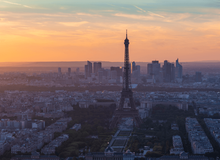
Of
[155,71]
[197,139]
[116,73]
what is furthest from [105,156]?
[155,71]

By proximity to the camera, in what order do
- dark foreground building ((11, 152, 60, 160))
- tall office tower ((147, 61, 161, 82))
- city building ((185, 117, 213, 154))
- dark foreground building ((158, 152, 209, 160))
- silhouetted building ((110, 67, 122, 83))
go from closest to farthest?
dark foreground building ((158, 152, 209, 160)) → dark foreground building ((11, 152, 60, 160)) → city building ((185, 117, 213, 154)) → tall office tower ((147, 61, 161, 82)) → silhouetted building ((110, 67, 122, 83))

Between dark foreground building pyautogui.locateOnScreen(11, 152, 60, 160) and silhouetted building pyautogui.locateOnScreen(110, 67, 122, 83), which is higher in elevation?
silhouetted building pyautogui.locateOnScreen(110, 67, 122, 83)

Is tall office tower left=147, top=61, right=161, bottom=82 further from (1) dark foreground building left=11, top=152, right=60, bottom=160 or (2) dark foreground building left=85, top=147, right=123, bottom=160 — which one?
(1) dark foreground building left=11, top=152, right=60, bottom=160

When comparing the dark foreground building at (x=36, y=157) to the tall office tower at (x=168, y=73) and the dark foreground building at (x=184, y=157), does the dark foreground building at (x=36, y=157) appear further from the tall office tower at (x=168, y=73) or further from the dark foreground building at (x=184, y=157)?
the tall office tower at (x=168, y=73)

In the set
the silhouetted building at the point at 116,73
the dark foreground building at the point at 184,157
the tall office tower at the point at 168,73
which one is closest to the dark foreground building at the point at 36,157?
the dark foreground building at the point at 184,157

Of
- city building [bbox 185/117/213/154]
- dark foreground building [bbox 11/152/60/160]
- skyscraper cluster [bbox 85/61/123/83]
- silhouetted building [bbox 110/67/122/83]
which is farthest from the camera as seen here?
silhouetted building [bbox 110/67/122/83]

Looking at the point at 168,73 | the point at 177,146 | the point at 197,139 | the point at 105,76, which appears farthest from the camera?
the point at 105,76

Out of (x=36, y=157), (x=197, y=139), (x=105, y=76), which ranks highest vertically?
(x=105, y=76)

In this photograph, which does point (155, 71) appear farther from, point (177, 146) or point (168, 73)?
point (177, 146)

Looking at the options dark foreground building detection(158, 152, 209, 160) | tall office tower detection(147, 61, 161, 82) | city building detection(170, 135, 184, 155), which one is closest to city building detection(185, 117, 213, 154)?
city building detection(170, 135, 184, 155)

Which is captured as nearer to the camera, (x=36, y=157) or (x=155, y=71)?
(x=36, y=157)

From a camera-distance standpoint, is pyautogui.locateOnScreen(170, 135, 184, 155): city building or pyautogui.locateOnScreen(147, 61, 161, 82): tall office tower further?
pyautogui.locateOnScreen(147, 61, 161, 82): tall office tower

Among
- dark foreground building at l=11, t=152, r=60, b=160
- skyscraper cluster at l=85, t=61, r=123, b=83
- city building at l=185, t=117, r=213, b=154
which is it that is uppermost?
skyscraper cluster at l=85, t=61, r=123, b=83
